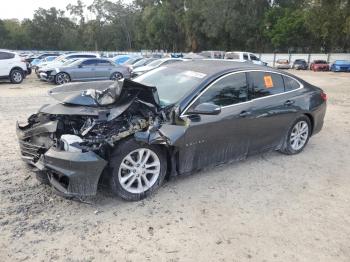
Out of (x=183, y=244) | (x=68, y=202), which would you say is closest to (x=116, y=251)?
(x=183, y=244)

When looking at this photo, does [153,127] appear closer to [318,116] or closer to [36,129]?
[36,129]

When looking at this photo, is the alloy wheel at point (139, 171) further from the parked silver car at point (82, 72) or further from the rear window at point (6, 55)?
the rear window at point (6, 55)

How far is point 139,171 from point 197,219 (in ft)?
2.82

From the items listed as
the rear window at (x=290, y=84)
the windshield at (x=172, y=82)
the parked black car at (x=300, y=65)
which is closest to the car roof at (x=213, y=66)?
the windshield at (x=172, y=82)

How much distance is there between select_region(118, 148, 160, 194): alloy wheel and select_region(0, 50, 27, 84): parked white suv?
15163 millimetres

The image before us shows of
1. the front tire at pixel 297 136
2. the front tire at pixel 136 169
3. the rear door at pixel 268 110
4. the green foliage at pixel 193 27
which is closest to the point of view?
the front tire at pixel 136 169

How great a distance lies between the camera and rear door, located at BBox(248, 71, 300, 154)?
16.5 feet

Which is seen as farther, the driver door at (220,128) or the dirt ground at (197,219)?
the driver door at (220,128)

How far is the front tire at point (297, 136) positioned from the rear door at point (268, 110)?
7.6 inches

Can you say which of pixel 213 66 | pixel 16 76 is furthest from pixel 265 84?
pixel 16 76

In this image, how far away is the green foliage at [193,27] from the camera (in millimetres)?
42856

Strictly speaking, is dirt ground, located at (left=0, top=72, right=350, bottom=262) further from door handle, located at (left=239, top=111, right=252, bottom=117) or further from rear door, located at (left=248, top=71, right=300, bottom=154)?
door handle, located at (left=239, top=111, right=252, bottom=117)

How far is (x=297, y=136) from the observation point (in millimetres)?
5875

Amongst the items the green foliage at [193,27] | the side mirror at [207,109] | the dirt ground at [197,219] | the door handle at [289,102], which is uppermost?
the green foliage at [193,27]
